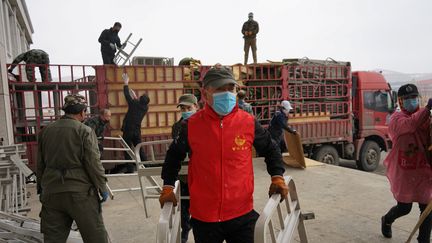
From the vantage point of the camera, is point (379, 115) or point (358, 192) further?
point (379, 115)

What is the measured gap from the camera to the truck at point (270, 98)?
7.05 meters

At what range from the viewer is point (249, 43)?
1162 centimetres

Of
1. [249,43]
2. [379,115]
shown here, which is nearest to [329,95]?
[379,115]

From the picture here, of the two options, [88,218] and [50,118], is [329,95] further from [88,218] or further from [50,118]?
[88,218]

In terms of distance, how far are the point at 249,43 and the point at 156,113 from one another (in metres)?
5.02

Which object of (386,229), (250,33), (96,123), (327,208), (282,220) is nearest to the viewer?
(282,220)

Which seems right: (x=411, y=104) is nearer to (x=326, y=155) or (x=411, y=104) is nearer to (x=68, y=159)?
→ (x=68, y=159)

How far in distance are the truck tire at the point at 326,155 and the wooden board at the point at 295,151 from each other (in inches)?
63.8

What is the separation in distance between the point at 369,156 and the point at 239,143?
30.5ft

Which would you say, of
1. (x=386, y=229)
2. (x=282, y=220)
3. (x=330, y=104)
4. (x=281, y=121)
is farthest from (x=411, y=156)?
(x=330, y=104)

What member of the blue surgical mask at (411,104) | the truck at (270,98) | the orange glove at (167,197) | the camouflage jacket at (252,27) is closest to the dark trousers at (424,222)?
the blue surgical mask at (411,104)

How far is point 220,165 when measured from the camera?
2025mm

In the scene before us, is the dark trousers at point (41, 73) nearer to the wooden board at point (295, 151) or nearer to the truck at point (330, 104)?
the truck at point (330, 104)

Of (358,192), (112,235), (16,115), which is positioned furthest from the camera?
(16,115)
